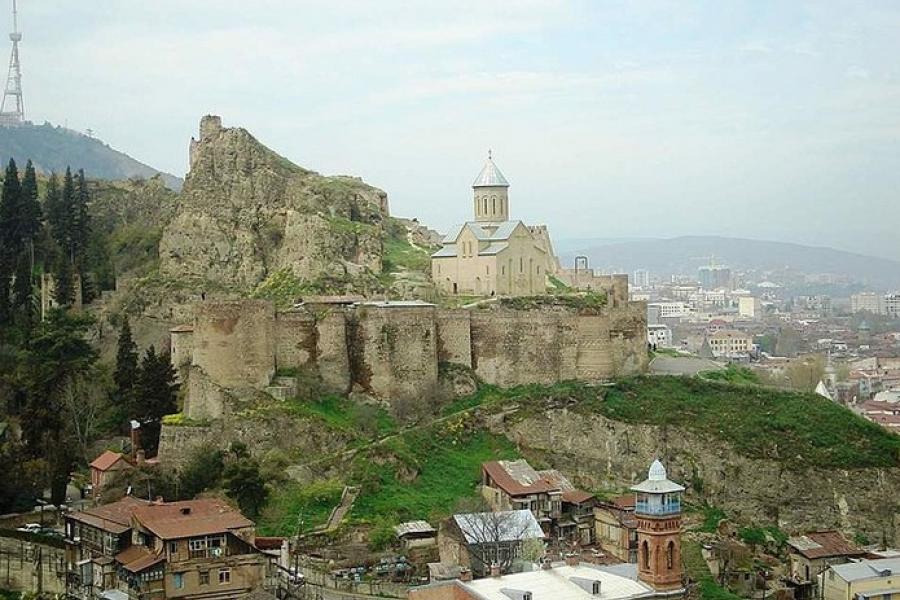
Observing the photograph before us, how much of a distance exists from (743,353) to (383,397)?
73.2 metres

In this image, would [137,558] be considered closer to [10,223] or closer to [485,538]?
[485,538]

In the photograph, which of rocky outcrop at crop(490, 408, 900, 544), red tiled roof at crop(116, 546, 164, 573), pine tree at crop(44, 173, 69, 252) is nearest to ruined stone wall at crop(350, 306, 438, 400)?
rocky outcrop at crop(490, 408, 900, 544)

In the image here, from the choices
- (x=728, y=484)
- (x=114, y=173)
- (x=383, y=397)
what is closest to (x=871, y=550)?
(x=728, y=484)

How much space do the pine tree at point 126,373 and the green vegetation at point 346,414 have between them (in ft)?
21.8

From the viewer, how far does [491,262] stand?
171 ft

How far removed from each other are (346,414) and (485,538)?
25.7 ft

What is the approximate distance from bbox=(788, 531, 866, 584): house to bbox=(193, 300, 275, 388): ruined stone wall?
1662 cm

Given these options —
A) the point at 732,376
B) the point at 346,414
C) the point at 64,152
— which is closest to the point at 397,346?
the point at 346,414

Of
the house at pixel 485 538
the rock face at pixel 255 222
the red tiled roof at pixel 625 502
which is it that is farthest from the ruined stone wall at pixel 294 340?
the red tiled roof at pixel 625 502

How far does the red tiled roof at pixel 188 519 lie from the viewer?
1334 inches

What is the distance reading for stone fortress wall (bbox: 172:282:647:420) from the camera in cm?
4150

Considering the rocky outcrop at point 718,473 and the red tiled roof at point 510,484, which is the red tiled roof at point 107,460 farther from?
the rocky outcrop at point 718,473

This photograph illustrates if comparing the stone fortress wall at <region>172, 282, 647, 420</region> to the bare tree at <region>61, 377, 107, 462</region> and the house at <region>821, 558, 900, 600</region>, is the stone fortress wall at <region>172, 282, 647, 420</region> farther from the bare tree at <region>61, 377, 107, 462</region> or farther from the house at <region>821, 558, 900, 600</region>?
the house at <region>821, 558, 900, 600</region>

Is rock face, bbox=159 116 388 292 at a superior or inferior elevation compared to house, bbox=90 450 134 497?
superior
